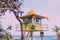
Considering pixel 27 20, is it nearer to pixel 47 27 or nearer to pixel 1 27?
pixel 47 27

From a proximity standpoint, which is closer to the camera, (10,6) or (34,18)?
(10,6)

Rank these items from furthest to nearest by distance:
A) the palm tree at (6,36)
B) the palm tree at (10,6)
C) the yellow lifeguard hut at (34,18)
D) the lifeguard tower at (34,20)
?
1. the yellow lifeguard hut at (34,18)
2. the lifeguard tower at (34,20)
3. the palm tree at (6,36)
4. the palm tree at (10,6)

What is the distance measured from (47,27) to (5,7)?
12.2 meters

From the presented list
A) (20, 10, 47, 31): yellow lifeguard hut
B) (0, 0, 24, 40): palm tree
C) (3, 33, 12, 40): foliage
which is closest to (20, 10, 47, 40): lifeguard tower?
(20, 10, 47, 31): yellow lifeguard hut

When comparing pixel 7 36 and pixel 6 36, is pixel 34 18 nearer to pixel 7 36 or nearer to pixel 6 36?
pixel 7 36

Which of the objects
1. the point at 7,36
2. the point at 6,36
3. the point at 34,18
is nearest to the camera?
the point at 6,36

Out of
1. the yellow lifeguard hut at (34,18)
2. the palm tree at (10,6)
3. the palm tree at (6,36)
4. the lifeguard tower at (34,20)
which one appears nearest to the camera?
the palm tree at (10,6)

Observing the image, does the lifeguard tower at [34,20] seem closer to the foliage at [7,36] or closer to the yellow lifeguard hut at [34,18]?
the yellow lifeguard hut at [34,18]

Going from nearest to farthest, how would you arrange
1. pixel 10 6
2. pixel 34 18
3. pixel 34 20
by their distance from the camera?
pixel 10 6 < pixel 34 20 < pixel 34 18

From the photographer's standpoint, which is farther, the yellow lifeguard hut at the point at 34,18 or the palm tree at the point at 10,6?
the yellow lifeguard hut at the point at 34,18

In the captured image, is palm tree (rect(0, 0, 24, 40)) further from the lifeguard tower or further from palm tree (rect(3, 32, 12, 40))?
the lifeguard tower

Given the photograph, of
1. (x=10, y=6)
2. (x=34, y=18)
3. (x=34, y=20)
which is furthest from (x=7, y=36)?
(x=34, y=18)

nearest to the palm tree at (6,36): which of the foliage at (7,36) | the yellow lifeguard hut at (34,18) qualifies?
the foliage at (7,36)

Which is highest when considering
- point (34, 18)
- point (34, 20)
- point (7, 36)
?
point (34, 18)
